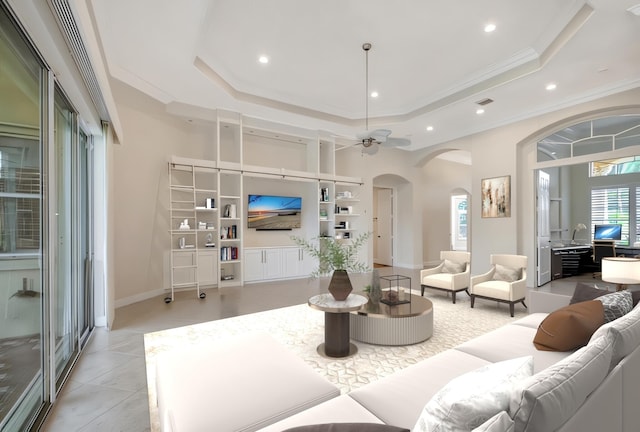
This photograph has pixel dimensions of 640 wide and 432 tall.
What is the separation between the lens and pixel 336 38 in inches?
154

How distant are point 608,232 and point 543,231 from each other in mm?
2854

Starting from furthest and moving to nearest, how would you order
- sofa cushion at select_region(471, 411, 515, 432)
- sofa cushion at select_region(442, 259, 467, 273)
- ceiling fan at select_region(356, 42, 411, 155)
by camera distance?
1. sofa cushion at select_region(442, 259, 467, 273)
2. ceiling fan at select_region(356, 42, 411, 155)
3. sofa cushion at select_region(471, 411, 515, 432)

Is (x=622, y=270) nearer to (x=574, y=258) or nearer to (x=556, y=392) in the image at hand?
(x=556, y=392)

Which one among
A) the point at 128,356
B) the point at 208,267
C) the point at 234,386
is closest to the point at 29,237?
the point at 128,356

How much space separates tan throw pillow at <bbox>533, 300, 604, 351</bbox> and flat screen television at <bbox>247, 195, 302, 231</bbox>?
221 inches

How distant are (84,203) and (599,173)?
1081cm

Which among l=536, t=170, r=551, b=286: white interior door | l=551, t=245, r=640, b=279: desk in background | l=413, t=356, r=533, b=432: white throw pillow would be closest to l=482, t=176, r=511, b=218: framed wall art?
l=536, t=170, r=551, b=286: white interior door

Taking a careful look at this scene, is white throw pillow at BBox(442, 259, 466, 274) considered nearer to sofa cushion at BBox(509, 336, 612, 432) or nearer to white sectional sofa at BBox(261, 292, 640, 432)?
white sectional sofa at BBox(261, 292, 640, 432)

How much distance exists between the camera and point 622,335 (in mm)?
1404

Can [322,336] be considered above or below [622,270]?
below

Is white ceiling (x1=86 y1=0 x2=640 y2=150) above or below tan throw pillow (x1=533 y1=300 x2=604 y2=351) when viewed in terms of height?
above

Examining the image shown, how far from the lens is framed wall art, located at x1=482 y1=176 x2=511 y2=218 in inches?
242

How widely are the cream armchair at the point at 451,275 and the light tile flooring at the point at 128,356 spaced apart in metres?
2.09

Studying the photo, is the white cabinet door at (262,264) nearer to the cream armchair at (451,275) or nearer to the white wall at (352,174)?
the white wall at (352,174)
